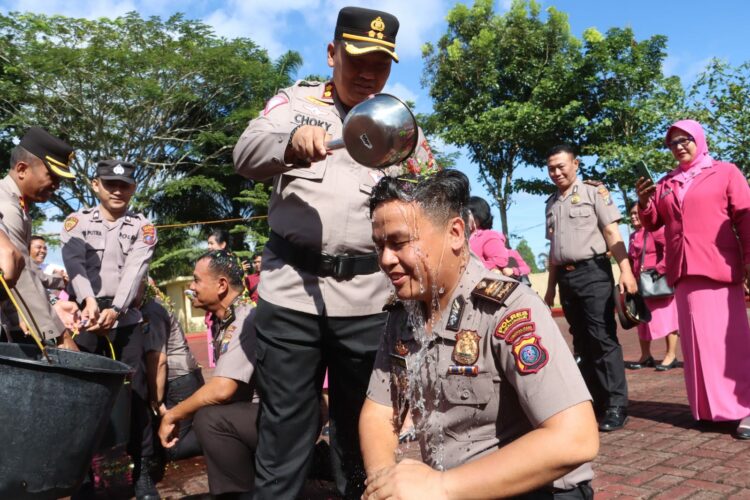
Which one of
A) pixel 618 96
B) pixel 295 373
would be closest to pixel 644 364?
pixel 295 373

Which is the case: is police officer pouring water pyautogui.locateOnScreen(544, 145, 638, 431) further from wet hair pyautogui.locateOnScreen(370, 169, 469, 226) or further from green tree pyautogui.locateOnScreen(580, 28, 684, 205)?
green tree pyautogui.locateOnScreen(580, 28, 684, 205)

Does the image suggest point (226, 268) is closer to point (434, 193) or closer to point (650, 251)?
point (434, 193)

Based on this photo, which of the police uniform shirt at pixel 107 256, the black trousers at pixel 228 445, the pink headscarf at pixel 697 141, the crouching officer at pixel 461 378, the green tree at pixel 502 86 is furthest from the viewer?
the green tree at pixel 502 86

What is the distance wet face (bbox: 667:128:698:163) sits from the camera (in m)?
4.61

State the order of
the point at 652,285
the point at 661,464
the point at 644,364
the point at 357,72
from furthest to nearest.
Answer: the point at 644,364 < the point at 652,285 < the point at 661,464 < the point at 357,72

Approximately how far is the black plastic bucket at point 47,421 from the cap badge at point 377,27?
5.38 feet

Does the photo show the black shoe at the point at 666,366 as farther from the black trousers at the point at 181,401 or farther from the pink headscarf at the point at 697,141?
the black trousers at the point at 181,401

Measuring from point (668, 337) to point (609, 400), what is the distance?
327 cm

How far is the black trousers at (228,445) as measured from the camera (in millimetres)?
3230

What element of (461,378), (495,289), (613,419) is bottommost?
(613,419)

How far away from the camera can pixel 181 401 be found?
15.0 ft

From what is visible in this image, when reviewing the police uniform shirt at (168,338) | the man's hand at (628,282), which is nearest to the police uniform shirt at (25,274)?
the police uniform shirt at (168,338)

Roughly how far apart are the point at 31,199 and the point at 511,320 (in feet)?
10.4

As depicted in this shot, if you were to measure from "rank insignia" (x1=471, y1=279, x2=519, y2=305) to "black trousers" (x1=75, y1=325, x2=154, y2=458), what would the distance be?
3.09m
